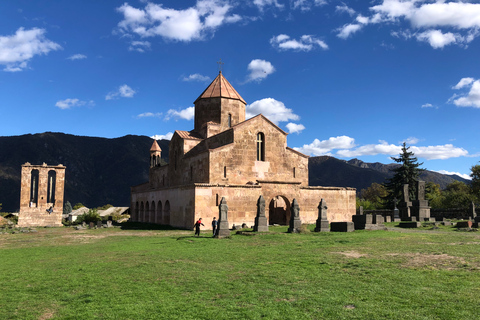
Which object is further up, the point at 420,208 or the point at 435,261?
the point at 420,208

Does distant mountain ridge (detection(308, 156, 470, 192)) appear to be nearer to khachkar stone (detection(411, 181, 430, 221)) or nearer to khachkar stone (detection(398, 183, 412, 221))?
khachkar stone (detection(398, 183, 412, 221))

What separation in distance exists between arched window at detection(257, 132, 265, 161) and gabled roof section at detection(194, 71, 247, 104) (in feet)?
19.6

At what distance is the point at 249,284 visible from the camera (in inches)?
309

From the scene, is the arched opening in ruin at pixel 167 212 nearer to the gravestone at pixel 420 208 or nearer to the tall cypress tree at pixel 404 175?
the gravestone at pixel 420 208

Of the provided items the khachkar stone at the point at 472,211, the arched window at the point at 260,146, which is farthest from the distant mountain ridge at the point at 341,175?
the arched window at the point at 260,146

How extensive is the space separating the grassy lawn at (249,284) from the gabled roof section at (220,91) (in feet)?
73.2

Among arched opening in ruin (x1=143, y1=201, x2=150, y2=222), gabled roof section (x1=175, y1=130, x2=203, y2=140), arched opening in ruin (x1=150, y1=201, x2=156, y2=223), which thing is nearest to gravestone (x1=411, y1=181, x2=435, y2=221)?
gabled roof section (x1=175, y1=130, x2=203, y2=140)

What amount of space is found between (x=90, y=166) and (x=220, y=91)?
119 m

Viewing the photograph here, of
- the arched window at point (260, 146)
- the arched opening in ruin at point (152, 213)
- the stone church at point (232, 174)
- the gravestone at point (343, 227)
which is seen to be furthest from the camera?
the arched opening in ruin at point (152, 213)

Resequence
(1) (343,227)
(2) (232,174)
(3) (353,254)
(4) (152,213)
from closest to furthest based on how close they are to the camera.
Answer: (3) (353,254) → (1) (343,227) → (2) (232,174) → (4) (152,213)

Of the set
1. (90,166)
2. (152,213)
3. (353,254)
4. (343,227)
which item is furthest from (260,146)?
(90,166)

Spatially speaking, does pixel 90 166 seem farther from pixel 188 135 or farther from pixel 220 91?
pixel 220 91

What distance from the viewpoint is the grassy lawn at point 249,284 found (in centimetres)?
605

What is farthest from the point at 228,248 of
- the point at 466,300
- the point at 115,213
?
the point at 115,213
